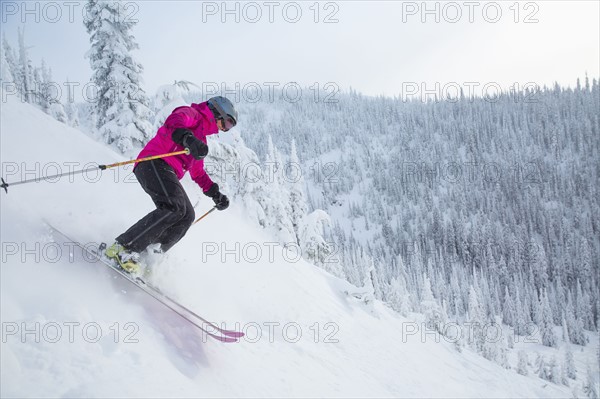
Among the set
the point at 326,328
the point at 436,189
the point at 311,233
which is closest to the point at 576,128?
the point at 436,189

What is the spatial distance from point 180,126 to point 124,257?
186 centimetres

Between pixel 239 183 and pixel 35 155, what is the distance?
1718 cm

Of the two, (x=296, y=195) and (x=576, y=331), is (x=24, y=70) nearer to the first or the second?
(x=296, y=195)

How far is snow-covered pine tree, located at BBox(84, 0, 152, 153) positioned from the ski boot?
47.0 ft

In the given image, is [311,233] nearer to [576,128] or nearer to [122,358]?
[122,358]

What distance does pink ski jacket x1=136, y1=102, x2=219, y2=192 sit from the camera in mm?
5145

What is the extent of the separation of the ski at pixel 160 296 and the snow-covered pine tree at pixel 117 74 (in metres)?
14.1

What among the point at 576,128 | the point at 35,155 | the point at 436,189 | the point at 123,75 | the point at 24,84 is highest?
the point at 24,84

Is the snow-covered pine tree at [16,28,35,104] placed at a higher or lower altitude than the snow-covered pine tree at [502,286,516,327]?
higher

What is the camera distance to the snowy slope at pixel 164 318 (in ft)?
11.9

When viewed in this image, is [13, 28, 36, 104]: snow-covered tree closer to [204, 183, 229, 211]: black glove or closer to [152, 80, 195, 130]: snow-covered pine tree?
[152, 80, 195, 130]: snow-covered pine tree

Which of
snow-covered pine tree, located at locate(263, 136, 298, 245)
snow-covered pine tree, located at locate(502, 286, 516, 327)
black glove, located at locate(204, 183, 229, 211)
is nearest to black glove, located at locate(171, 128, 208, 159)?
black glove, located at locate(204, 183, 229, 211)

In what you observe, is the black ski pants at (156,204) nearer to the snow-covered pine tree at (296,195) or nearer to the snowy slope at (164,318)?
the snowy slope at (164,318)

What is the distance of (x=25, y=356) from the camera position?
11.0ft
